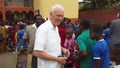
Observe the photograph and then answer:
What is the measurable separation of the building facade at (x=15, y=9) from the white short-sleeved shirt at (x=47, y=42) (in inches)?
715

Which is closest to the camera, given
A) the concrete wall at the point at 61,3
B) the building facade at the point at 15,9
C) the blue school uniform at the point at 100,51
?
the blue school uniform at the point at 100,51

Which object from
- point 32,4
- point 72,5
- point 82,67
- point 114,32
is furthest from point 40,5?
point 82,67

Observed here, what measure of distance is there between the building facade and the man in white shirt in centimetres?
1816

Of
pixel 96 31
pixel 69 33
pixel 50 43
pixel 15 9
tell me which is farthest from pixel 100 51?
pixel 15 9

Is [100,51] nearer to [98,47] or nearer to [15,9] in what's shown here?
[98,47]

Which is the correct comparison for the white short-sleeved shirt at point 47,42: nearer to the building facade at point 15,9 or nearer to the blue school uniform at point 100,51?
the blue school uniform at point 100,51

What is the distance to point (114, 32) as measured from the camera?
24.2ft

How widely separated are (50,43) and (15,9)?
19.0 meters

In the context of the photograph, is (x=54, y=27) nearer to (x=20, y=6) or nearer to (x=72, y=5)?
(x=20, y=6)

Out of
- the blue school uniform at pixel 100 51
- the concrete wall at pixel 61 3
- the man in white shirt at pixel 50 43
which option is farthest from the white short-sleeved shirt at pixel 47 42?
the concrete wall at pixel 61 3

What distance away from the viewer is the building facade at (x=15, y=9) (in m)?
22.6

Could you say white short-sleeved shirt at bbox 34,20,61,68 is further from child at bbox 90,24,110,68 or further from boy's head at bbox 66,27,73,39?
boy's head at bbox 66,27,73,39

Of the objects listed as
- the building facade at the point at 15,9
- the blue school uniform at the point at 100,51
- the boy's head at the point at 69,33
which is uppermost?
the building facade at the point at 15,9

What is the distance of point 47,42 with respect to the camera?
4504 mm
